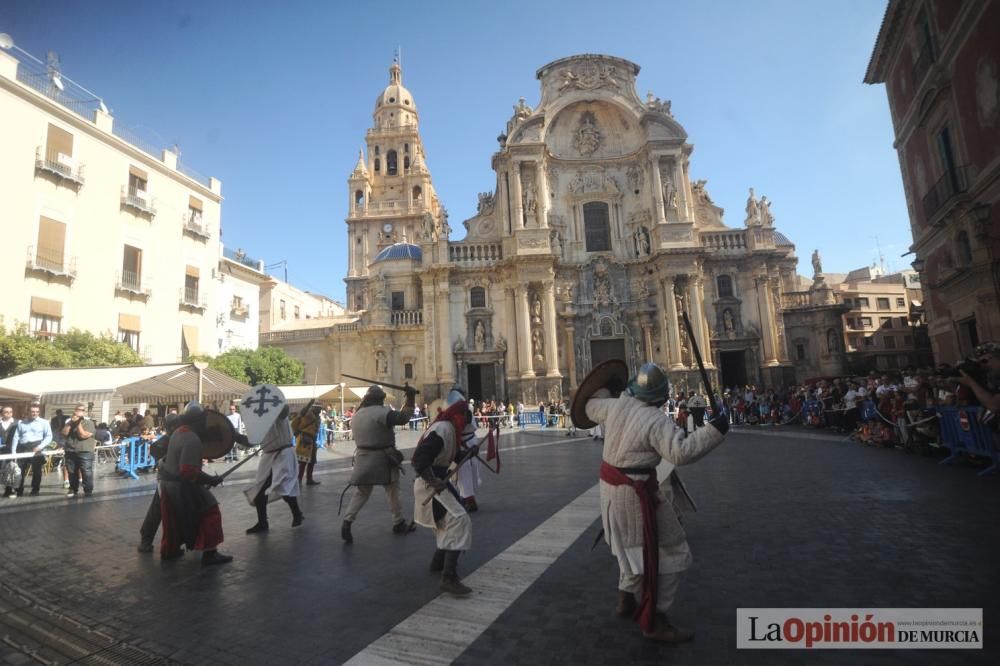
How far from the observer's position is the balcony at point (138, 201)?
22828 millimetres

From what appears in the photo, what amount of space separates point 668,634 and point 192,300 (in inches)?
1110

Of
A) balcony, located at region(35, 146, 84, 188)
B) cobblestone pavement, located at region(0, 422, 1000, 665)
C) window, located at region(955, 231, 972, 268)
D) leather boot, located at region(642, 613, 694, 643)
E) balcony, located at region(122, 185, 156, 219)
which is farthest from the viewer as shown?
balcony, located at region(122, 185, 156, 219)

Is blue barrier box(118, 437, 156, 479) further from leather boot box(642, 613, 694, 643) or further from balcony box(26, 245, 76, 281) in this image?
leather boot box(642, 613, 694, 643)

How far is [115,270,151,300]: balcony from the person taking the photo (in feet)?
72.7

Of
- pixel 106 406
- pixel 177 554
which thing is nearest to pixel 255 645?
pixel 177 554

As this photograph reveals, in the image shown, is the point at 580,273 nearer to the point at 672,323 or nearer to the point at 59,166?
the point at 672,323

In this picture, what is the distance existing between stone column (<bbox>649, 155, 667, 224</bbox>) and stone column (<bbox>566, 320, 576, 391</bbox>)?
784 cm

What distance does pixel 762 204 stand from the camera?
3056cm

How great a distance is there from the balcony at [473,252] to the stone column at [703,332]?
37.2 ft

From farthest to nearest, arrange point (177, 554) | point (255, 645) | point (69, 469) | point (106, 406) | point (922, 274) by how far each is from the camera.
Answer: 1. point (106, 406)
2. point (922, 274)
3. point (69, 469)
4. point (177, 554)
5. point (255, 645)

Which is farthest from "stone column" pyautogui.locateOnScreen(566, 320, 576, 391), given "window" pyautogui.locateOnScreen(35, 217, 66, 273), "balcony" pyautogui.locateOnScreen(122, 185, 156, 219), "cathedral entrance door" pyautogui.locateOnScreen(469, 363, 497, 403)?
"window" pyautogui.locateOnScreen(35, 217, 66, 273)

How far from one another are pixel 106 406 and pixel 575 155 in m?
26.9

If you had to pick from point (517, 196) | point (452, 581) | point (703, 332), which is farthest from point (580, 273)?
point (452, 581)

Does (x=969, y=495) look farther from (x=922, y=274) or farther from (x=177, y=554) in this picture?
(x=922, y=274)
